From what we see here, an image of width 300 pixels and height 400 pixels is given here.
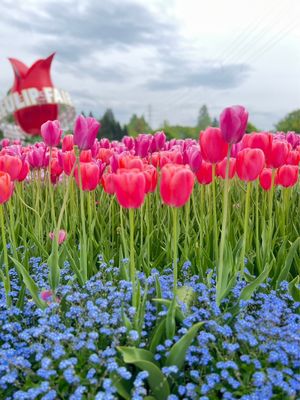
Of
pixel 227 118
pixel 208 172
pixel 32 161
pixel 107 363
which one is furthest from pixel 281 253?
pixel 32 161

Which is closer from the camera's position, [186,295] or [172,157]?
[186,295]

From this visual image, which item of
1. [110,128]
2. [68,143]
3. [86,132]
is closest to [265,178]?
[86,132]

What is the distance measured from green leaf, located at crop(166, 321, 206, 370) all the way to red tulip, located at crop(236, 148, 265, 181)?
95cm

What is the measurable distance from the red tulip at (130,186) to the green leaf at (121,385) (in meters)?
0.75

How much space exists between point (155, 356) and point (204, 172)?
4.39ft

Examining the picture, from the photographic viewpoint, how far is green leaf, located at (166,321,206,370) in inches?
84.7

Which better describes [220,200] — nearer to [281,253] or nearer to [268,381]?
[281,253]

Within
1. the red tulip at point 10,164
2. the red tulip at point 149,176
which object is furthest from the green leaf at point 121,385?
the red tulip at point 10,164

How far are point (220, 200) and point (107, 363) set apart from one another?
2.61 metres

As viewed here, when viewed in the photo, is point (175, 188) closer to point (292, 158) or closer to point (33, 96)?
point (292, 158)

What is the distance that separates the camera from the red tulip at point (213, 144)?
2.51 metres

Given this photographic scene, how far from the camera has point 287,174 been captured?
3.36m

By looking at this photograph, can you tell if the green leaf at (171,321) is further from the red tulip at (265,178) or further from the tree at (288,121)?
the tree at (288,121)

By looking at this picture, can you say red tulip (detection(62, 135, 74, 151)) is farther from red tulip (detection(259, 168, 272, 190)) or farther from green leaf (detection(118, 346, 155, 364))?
green leaf (detection(118, 346, 155, 364))
